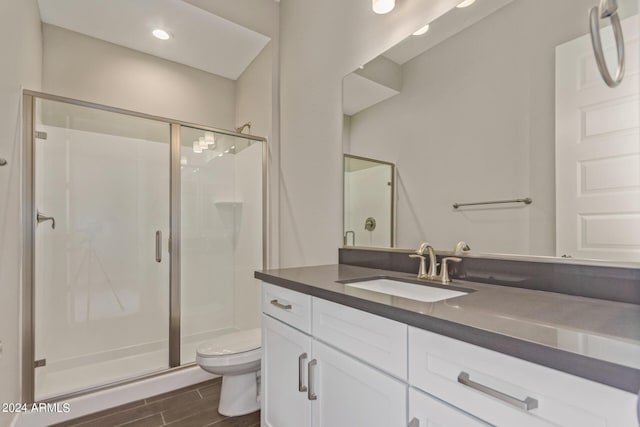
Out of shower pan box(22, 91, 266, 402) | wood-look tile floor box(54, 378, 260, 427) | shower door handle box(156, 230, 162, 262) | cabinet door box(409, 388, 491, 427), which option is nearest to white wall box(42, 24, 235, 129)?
shower pan box(22, 91, 266, 402)

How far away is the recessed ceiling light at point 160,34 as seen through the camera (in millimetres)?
2446

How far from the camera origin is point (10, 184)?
1574 millimetres

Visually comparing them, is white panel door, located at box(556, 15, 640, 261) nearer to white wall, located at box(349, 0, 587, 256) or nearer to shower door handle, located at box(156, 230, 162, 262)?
white wall, located at box(349, 0, 587, 256)

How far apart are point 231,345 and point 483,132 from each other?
174 centimetres

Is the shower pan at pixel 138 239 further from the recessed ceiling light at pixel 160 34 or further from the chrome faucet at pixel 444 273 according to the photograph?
the chrome faucet at pixel 444 273

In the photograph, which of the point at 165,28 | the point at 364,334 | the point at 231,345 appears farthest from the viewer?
the point at 165,28

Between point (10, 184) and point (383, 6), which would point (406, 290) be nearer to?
point (383, 6)

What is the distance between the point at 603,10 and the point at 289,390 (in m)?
1.61

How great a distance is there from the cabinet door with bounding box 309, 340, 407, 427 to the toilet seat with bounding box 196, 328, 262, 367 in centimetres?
73

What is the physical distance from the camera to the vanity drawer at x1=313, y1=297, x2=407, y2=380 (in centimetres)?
84

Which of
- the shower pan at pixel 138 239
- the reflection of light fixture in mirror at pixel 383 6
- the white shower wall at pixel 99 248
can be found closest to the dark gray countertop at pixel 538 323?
the reflection of light fixture in mirror at pixel 383 6

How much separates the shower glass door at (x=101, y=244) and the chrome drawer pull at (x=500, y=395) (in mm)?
2176

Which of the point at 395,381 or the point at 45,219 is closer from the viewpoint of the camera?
the point at 395,381

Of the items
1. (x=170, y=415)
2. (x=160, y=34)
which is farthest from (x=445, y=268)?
(x=160, y=34)
